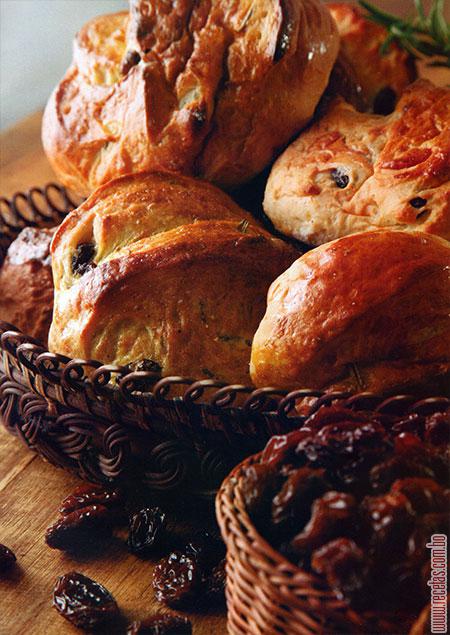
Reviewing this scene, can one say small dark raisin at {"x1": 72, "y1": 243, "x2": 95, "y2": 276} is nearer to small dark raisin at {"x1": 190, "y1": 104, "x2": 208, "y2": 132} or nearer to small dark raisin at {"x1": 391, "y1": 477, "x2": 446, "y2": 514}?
small dark raisin at {"x1": 190, "y1": 104, "x2": 208, "y2": 132}

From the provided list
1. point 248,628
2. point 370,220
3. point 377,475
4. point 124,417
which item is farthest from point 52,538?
point 370,220

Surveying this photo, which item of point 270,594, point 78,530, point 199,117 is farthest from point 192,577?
point 199,117

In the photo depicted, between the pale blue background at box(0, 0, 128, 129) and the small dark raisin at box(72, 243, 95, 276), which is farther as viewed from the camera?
the pale blue background at box(0, 0, 128, 129)

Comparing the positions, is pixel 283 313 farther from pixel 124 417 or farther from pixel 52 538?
pixel 52 538

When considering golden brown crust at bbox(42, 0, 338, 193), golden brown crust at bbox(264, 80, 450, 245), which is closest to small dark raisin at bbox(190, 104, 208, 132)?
golden brown crust at bbox(42, 0, 338, 193)

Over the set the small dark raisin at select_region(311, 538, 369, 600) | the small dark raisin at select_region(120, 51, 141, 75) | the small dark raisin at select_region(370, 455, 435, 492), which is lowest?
the small dark raisin at select_region(370, 455, 435, 492)

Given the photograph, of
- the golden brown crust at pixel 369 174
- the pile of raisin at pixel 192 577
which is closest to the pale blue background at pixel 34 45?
the golden brown crust at pixel 369 174
